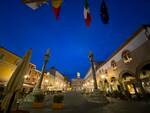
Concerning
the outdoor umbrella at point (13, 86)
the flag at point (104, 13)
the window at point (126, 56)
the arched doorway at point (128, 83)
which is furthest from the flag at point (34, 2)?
the arched doorway at point (128, 83)

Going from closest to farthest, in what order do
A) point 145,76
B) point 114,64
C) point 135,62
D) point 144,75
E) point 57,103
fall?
1. point 57,103
2. point 145,76
3. point 144,75
4. point 135,62
5. point 114,64

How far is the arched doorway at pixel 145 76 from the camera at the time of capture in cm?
1698

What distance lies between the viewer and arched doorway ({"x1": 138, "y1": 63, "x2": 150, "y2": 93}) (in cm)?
1698

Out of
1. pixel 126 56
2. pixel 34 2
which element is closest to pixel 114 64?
pixel 126 56

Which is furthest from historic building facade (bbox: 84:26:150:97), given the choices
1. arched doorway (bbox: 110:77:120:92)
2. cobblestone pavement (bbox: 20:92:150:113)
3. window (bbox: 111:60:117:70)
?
cobblestone pavement (bbox: 20:92:150:113)

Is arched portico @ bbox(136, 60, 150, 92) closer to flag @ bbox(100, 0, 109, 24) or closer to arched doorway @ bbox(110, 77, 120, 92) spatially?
arched doorway @ bbox(110, 77, 120, 92)

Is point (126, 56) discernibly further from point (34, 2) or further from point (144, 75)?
point (34, 2)

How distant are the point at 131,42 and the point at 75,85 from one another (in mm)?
130979

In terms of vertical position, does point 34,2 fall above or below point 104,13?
below

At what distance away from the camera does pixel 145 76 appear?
1770 centimetres

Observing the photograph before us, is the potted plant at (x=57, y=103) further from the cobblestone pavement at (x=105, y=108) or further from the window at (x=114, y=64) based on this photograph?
the window at (x=114, y=64)

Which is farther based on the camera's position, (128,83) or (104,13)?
(128,83)

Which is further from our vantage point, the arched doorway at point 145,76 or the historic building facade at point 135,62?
the arched doorway at point 145,76

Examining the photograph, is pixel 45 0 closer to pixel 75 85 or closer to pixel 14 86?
pixel 14 86
